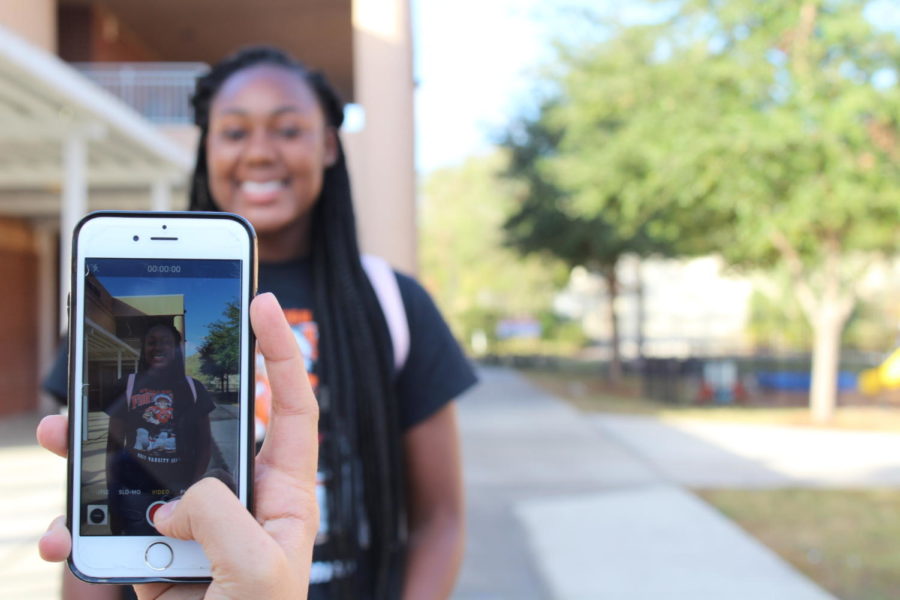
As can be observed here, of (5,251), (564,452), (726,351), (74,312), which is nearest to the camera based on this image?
(74,312)

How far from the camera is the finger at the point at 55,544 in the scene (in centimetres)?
85

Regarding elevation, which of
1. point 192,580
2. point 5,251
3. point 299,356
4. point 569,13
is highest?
point 569,13

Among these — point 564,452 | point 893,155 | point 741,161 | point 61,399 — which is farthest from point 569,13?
point 61,399

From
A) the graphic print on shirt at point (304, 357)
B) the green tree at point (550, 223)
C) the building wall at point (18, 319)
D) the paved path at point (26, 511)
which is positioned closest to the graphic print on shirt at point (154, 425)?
the graphic print on shirt at point (304, 357)

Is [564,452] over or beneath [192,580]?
beneath

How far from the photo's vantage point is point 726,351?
21922 mm

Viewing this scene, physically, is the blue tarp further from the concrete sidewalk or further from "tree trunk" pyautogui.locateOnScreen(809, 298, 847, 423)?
the concrete sidewalk

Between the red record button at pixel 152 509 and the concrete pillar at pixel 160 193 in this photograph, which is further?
the concrete pillar at pixel 160 193

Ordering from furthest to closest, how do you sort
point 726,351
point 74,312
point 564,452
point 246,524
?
point 726,351 → point 564,452 → point 74,312 → point 246,524

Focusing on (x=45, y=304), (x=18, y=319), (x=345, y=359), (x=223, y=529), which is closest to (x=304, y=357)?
(x=345, y=359)

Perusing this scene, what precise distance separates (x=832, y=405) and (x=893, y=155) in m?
3.81

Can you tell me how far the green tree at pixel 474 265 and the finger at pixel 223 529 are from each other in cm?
2647

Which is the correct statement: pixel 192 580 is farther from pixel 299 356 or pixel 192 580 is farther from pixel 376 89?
pixel 376 89

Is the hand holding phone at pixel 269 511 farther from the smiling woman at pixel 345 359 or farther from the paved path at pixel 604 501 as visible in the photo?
the paved path at pixel 604 501
